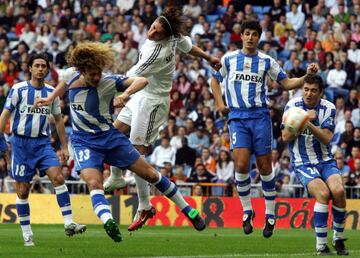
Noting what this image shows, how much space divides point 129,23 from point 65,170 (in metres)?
7.23

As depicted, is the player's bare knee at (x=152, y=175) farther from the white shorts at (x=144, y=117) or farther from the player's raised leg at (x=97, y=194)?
the white shorts at (x=144, y=117)

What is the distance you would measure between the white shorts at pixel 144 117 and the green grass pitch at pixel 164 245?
1.60 meters

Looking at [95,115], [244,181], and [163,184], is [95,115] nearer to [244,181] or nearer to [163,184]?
[163,184]

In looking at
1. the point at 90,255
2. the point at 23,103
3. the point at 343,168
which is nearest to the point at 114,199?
the point at 343,168

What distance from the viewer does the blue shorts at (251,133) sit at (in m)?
16.4

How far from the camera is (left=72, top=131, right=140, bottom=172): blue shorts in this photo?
1442 cm

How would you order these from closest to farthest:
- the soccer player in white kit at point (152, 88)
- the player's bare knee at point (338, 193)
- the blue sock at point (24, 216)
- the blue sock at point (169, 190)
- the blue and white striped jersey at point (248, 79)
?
the player's bare knee at point (338, 193) → the blue sock at point (169, 190) → the blue and white striped jersey at point (248, 79) → the soccer player in white kit at point (152, 88) → the blue sock at point (24, 216)

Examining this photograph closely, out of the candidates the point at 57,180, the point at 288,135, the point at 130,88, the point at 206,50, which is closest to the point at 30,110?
the point at 57,180

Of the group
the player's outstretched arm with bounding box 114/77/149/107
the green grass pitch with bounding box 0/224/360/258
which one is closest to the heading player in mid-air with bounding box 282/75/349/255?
the green grass pitch with bounding box 0/224/360/258

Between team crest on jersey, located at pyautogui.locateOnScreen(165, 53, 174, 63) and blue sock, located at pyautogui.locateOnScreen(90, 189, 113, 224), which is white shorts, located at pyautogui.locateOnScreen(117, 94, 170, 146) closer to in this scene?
team crest on jersey, located at pyautogui.locateOnScreen(165, 53, 174, 63)

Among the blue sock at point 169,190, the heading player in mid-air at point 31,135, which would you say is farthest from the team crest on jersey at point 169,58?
the blue sock at point 169,190

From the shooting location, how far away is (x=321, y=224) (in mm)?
14352

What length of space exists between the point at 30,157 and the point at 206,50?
46.1 ft

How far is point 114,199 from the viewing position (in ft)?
85.5
